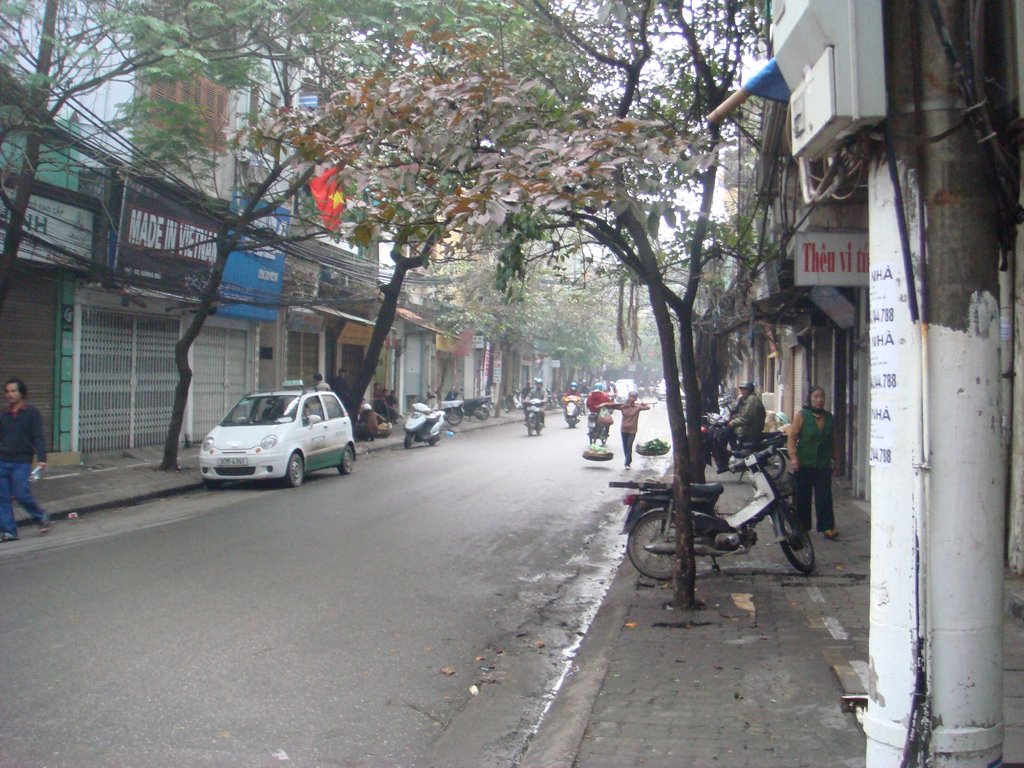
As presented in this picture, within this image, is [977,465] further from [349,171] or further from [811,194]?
[349,171]

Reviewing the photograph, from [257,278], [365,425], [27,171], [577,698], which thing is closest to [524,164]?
[577,698]

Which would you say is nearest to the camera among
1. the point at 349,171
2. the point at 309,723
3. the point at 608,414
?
the point at 309,723

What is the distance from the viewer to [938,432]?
3.18 m

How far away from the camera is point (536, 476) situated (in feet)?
57.5

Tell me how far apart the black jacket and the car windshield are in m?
5.58

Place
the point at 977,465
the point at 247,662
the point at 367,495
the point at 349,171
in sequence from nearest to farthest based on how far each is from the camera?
the point at 977,465 → the point at 247,662 → the point at 349,171 → the point at 367,495

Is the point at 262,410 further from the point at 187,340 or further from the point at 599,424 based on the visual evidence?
the point at 599,424

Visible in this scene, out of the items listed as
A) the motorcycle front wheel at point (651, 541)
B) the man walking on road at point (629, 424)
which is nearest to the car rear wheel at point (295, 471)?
the man walking on road at point (629, 424)

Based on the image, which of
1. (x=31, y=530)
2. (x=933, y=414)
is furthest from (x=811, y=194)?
(x=31, y=530)

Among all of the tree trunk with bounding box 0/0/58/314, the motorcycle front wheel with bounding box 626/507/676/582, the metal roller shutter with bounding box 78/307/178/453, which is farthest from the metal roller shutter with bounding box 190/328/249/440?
the motorcycle front wheel with bounding box 626/507/676/582

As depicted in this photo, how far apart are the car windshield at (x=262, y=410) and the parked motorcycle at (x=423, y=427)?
7.94m

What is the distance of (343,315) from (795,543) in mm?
20130

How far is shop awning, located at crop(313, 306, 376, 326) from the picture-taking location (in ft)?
84.1

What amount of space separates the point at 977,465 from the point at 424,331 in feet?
117
